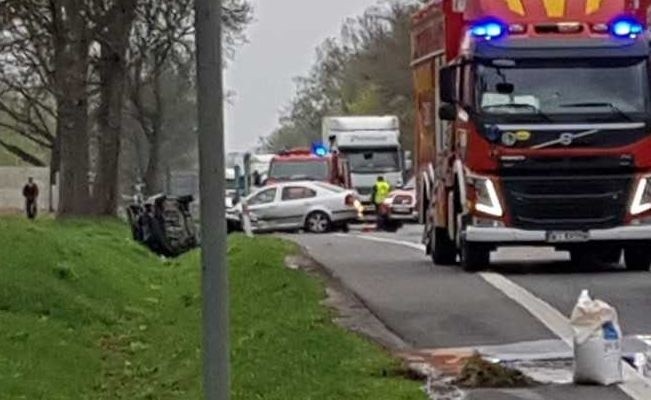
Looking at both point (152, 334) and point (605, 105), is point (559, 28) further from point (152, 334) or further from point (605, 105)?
point (152, 334)

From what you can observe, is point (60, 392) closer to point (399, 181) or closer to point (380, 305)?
point (380, 305)

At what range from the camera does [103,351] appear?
16672 millimetres

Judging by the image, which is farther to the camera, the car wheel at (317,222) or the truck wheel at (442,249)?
the car wheel at (317,222)

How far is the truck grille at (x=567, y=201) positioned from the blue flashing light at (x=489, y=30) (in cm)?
164

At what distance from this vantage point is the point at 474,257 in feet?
71.9

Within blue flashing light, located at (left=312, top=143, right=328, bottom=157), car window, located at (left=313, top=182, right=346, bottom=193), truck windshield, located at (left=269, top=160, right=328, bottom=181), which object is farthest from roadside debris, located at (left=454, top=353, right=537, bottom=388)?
blue flashing light, located at (left=312, top=143, right=328, bottom=157)

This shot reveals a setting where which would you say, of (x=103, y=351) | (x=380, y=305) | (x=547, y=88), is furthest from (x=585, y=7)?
(x=103, y=351)

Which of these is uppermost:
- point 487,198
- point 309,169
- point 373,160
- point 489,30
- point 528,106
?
point 489,30

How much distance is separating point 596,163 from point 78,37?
25508 millimetres

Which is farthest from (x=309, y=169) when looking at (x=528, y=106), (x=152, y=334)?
(x=152, y=334)

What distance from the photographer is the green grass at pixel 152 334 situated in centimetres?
1247

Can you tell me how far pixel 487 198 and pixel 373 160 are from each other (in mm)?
38678

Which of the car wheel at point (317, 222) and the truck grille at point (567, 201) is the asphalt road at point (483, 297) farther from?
the car wheel at point (317, 222)

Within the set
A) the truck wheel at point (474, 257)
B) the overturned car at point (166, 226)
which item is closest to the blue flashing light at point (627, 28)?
the truck wheel at point (474, 257)
